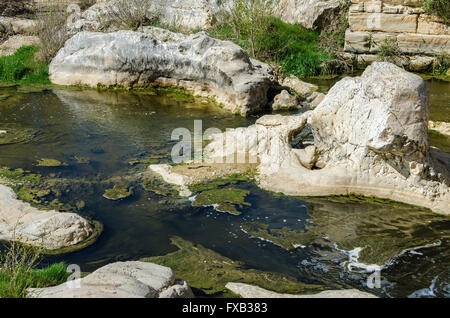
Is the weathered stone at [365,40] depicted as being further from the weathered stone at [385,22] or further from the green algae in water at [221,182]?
the green algae in water at [221,182]

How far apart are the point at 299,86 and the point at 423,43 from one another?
248 inches

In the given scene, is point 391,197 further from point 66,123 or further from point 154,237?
point 66,123

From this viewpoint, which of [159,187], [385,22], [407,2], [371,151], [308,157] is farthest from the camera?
[385,22]

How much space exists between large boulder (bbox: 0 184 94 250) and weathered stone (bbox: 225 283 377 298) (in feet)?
7.25

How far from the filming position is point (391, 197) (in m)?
7.21

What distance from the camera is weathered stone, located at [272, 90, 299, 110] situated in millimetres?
12758

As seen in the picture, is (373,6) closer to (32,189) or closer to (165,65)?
(165,65)

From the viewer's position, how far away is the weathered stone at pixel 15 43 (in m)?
16.9

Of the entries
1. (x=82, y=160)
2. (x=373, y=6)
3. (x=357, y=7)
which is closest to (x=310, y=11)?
(x=357, y=7)

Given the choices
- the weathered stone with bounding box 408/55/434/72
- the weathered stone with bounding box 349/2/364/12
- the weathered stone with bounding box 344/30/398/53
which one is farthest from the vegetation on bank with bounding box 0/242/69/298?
the weathered stone with bounding box 349/2/364/12

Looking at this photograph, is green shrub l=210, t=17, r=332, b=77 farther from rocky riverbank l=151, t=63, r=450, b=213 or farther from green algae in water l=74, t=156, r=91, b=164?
green algae in water l=74, t=156, r=91, b=164

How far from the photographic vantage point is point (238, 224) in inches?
258

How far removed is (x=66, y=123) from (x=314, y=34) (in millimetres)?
11446

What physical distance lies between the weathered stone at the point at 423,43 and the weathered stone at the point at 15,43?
44.6 ft
